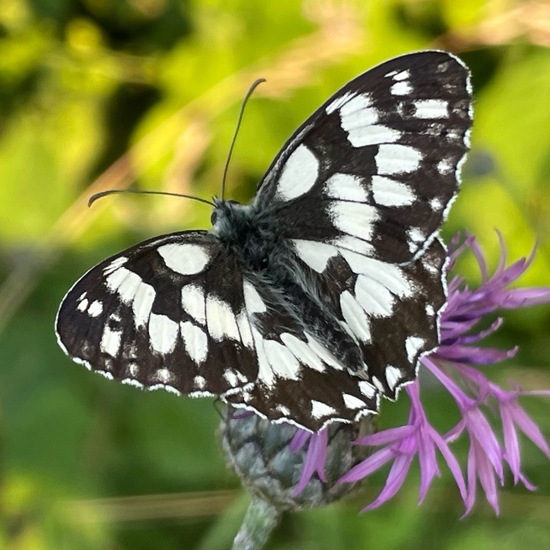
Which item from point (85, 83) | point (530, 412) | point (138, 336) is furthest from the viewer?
point (85, 83)

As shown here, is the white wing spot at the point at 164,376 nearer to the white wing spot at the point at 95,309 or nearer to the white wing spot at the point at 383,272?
the white wing spot at the point at 95,309

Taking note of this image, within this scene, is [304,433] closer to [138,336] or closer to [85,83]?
[138,336]

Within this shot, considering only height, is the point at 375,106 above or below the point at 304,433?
above

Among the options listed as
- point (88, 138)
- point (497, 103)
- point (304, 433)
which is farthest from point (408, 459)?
point (88, 138)

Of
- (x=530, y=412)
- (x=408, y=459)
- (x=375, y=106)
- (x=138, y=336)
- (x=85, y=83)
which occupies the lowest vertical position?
(x=530, y=412)

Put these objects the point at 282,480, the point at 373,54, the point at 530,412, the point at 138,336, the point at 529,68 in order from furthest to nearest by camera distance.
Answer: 1. the point at 373,54
2. the point at 529,68
3. the point at 530,412
4. the point at 282,480
5. the point at 138,336

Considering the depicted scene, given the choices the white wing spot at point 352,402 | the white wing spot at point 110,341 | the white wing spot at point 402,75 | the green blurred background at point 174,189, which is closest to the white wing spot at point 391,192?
the white wing spot at point 402,75

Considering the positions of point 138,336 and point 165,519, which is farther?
point 165,519
